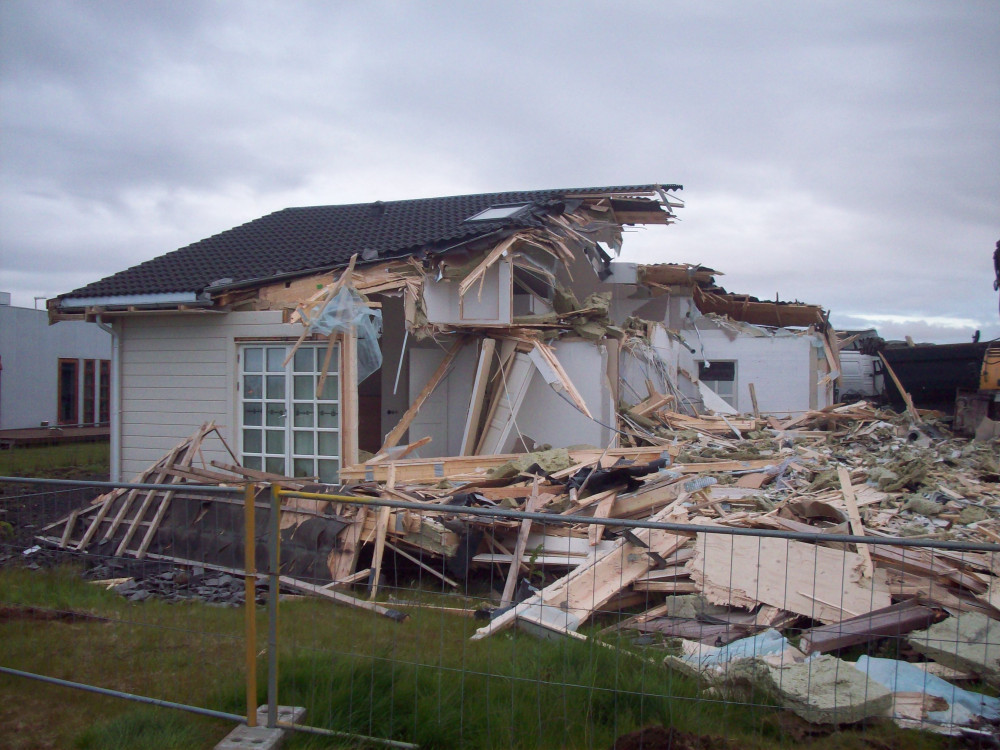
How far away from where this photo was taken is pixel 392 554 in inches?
332

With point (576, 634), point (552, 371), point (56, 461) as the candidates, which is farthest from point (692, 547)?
point (56, 461)

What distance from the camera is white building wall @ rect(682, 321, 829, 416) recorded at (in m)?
21.7

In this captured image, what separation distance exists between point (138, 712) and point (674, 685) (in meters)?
2.99

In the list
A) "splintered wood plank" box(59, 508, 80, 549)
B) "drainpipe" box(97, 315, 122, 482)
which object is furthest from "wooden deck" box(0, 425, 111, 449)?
"splintered wood plank" box(59, 508, 80, 549)

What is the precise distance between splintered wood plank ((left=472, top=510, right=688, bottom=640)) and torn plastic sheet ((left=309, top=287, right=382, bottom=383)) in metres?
5.11

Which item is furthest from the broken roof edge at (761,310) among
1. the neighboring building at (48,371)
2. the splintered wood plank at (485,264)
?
the neighboring building at (48,371)

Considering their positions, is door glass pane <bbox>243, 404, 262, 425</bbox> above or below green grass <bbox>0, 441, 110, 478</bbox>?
above

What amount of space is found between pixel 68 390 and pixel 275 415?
766 inches

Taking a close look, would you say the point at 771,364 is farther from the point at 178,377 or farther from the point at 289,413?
the point at 178,377

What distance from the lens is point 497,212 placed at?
539 inches

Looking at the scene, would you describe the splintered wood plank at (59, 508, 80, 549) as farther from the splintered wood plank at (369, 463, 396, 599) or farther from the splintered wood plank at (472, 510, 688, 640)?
the splintered wood plank at (472, 510, 688, 640)

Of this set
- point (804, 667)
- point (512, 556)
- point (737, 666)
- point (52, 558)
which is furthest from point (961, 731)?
point (52, 558)

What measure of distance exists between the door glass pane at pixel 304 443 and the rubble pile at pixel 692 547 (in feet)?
5.13

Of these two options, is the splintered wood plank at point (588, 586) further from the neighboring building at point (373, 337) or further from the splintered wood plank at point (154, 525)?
the splintered wood plank at point (154, 525)
